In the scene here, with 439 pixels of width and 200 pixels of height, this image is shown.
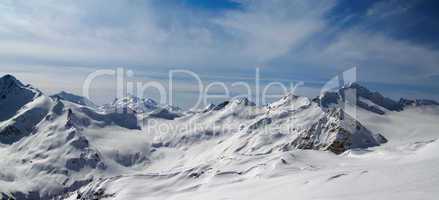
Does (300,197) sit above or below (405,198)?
below

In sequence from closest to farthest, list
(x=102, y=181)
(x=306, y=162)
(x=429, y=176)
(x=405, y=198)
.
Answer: (x=405, y=198), (x=429, y=176), (x=306, y=162), (x=102, y=181)

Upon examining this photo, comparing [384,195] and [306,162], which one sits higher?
[384,195]

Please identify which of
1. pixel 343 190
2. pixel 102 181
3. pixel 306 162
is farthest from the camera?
pixel 102 181

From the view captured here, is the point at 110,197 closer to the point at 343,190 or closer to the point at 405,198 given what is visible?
the point at 343,190

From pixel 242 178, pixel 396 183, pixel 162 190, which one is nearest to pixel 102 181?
pixel 162 190

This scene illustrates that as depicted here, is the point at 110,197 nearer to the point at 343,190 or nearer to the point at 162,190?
the point at 162,190

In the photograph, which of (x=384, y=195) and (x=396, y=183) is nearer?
(x=384, y=195)

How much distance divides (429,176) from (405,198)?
9593 mm

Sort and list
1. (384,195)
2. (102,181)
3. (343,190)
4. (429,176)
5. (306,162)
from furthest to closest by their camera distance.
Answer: (102,181)
(306,162)
(343,190)
(429,176)
(384,195)

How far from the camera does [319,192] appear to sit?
48312 mm

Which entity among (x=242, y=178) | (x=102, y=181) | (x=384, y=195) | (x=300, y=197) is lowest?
(x=102, y=181)

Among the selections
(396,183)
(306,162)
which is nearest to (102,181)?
(306,162)

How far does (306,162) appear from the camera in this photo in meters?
113

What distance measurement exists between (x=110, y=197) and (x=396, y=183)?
8946cm
